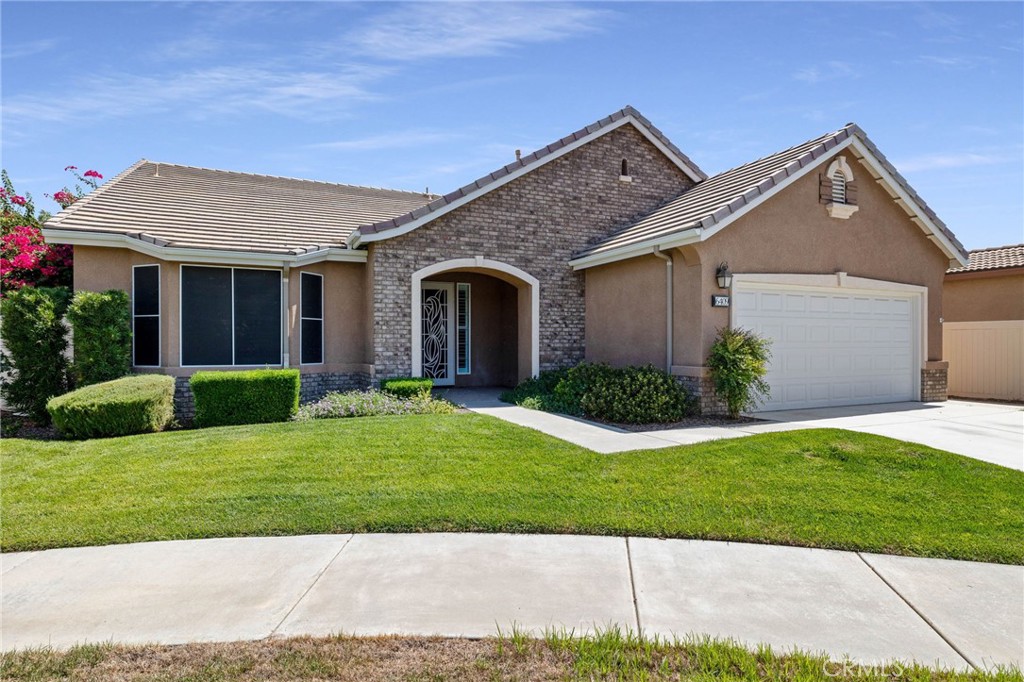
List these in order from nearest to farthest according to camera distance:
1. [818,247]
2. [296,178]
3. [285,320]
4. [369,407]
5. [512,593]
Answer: [512,593], [369,407], [818,247], [285,320], [296,178]

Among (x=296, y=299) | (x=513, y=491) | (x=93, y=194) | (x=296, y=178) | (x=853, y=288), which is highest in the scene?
(x=296, y=178)

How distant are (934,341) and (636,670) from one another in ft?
47.6

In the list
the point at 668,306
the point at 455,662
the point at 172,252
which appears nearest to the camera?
the point at 455,662

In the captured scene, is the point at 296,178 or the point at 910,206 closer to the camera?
the point at 910,206

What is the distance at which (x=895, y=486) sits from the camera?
6.37 meters

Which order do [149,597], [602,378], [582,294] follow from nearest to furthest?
1. [149,597]
2. [602,378]
3. [582,294]

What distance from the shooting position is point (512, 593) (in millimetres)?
4051

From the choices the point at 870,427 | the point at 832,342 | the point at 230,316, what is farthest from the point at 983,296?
the point at 230,316

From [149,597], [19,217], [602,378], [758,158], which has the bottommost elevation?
[149,597]

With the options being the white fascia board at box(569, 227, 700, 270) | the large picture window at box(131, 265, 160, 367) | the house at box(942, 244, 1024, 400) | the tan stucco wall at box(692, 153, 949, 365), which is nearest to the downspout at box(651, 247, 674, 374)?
the white fascia board at box(569, 227, 700, 270)

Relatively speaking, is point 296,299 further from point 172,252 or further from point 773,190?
point 773,190

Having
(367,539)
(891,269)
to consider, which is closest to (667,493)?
(367,539)

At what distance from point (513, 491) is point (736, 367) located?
6.13m

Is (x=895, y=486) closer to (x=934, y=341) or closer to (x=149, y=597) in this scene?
(x=149, y=597)
